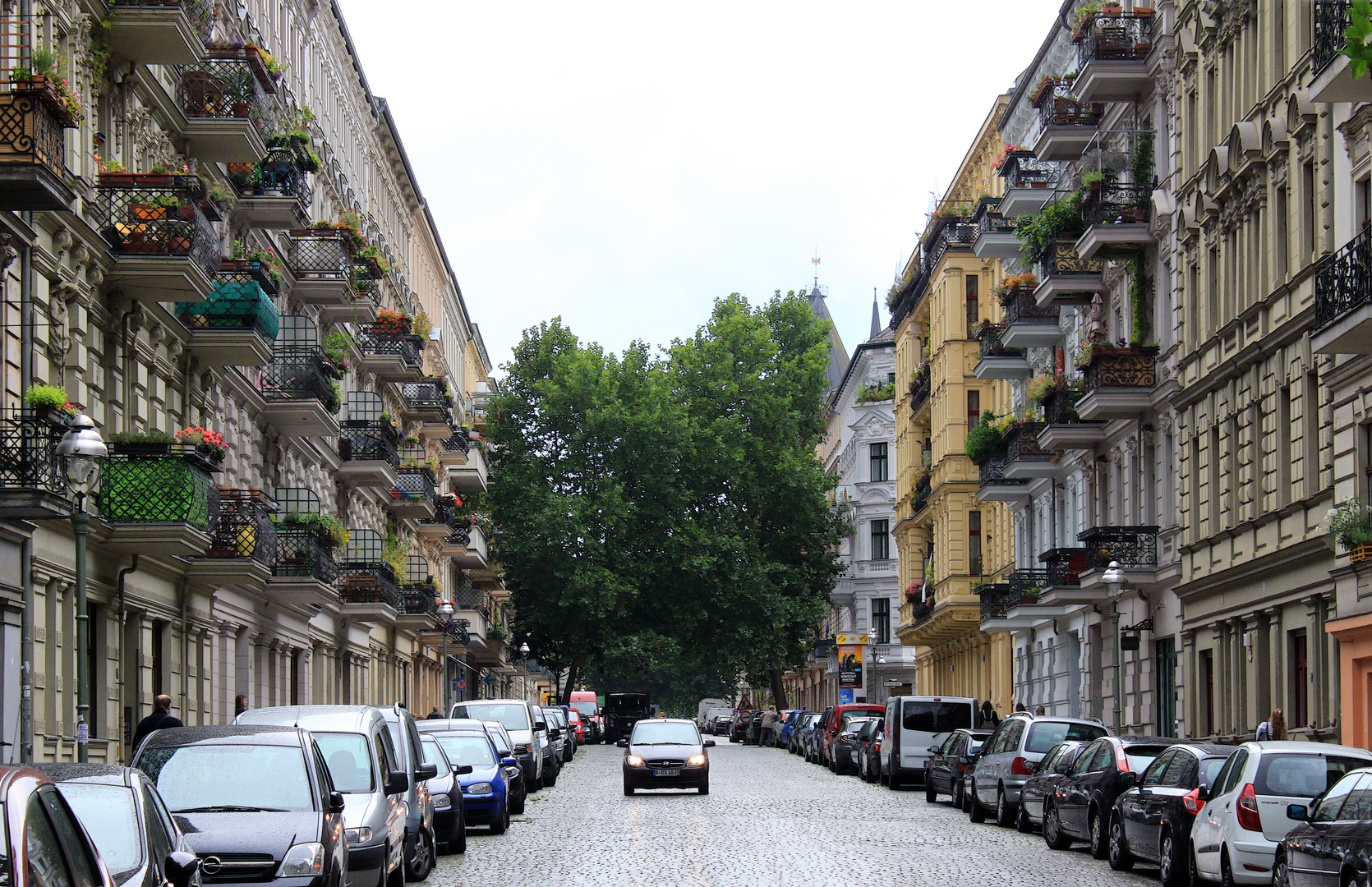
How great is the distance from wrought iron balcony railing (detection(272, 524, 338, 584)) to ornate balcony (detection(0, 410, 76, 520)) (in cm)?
1396

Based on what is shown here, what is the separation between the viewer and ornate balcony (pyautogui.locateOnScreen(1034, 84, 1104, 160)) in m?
42.2

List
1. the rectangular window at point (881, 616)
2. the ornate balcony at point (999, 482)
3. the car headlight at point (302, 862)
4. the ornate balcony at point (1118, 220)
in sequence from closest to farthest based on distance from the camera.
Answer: the car headlight at point (302, 862) → the ornate balcony at point (1118, 220) → the ornate balcony at point (999, 482) → the rectangular window at point (881, 616)

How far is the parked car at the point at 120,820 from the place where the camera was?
9.73 metres

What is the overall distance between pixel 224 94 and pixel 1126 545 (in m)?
19.3

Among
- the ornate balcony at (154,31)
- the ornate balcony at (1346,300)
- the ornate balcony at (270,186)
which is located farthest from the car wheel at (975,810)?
the ornate balcony at (270,186)

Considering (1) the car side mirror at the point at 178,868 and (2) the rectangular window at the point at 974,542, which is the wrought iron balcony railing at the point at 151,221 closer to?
(1) the car side mirror at the point at 178,868

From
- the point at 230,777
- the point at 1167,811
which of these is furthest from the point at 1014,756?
the point at 230,777

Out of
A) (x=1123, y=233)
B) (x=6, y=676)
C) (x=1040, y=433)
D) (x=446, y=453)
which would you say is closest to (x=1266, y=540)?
(x=1123, y=233)

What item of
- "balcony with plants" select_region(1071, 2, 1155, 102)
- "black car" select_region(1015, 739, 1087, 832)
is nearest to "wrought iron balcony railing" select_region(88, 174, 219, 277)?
"black car" select_region(1015, 739, 1087, 832)

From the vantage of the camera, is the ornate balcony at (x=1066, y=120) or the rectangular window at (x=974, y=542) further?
the rectangular window at (x=974, y=542)

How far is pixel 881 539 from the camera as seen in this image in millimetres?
92500

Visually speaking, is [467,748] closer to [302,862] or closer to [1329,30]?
[302,862]

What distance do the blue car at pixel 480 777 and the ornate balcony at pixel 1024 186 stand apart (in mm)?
24736

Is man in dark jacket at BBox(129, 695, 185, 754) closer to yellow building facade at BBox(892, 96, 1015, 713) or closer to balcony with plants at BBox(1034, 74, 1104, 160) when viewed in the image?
balcony with plants at BBox(1034, 74, 1104, 160)
